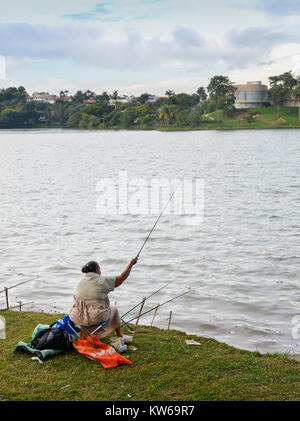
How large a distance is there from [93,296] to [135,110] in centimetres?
15310

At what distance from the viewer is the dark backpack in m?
6.59

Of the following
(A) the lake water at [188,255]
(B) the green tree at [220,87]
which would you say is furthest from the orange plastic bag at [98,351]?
(B) the green tree at [220,87]

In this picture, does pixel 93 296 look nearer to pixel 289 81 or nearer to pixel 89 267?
pixel 89 267

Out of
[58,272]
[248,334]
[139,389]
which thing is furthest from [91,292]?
[58,272]

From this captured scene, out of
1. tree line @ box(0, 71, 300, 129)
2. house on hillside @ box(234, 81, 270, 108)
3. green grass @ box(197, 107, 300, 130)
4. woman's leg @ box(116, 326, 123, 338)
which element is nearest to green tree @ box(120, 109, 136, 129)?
tree line @ box(0, 71, 300, 129)

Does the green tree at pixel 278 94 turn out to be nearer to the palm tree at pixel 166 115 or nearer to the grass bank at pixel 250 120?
the grass bank at pixel 250 120

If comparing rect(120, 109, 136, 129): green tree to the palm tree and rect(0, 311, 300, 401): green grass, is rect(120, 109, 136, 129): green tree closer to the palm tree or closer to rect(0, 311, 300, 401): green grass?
the palm tree

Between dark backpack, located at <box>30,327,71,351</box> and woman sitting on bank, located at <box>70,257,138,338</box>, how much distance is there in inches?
12.2

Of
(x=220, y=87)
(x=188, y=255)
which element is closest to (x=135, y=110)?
(x=220, y=87)

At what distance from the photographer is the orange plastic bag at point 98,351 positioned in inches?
247

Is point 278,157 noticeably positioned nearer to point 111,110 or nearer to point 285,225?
point 285,225

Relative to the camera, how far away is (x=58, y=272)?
13.6m

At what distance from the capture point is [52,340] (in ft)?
21.6

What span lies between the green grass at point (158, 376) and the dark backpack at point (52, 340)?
0.16 metres
